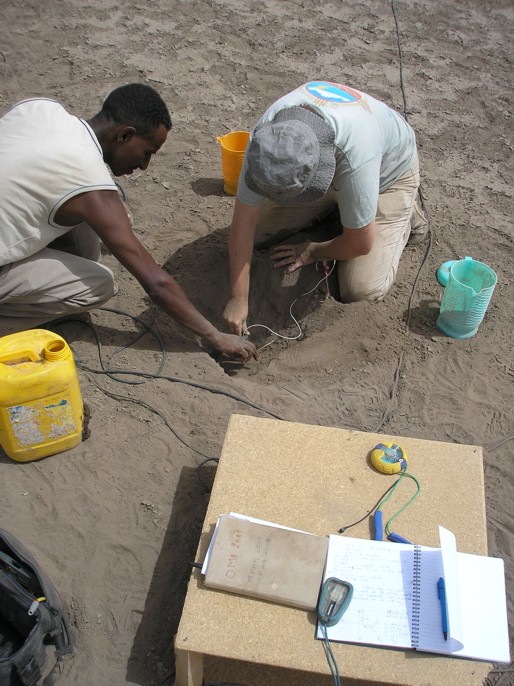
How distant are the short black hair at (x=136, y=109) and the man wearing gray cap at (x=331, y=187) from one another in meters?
0.47

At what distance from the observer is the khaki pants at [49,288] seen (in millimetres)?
2930

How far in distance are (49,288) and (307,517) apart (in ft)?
5.67

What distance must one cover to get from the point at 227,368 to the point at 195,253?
2.76 feet

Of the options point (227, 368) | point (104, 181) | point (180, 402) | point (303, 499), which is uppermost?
point (104, 181)

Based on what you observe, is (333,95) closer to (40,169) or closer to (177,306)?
(177,306)

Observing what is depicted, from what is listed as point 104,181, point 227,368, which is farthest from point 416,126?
point 104,181

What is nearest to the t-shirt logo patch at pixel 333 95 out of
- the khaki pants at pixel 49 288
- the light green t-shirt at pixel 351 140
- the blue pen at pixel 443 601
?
the light green t-shirt at pixel 351 140

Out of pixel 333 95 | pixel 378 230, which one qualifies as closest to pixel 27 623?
pixel 333 95

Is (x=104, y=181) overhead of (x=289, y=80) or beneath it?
overhead

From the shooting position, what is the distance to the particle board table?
177cm

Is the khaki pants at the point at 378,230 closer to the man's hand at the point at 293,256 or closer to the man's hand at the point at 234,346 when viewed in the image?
the man's hand at the point at 293,256

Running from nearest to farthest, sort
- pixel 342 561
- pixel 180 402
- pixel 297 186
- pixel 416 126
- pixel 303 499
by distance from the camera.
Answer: pixel 342 561, pixel 303 499, pixel 297 186, pixel 180 402, pixel 416 126

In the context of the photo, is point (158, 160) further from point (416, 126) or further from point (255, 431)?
point (255, 431)

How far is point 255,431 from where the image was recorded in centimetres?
237
